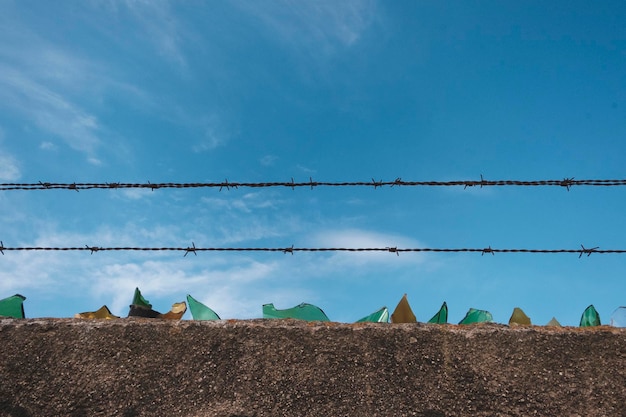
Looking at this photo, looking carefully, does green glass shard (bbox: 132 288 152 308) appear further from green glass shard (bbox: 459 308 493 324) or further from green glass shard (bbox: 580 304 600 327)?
green glass shard (bbox: 580 304 600 327)

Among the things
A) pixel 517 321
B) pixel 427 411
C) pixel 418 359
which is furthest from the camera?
pixel 517 321

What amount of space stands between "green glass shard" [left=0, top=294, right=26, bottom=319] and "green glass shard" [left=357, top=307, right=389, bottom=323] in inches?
64.8

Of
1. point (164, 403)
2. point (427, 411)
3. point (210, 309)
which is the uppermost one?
point (210, 309)

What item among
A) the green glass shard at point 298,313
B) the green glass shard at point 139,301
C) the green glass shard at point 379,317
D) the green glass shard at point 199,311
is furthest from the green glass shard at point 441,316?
the green glass shard at point 139,301

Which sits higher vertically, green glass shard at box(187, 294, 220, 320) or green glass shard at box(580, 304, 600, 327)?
green glass shard at box(187, 294, 220, 320)

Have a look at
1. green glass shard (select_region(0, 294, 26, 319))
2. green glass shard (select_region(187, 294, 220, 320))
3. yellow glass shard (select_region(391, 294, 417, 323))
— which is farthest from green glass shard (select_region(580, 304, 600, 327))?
green glass shard (select_region(0, 294, 26, 319))

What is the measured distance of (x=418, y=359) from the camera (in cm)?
216

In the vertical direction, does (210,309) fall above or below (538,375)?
above

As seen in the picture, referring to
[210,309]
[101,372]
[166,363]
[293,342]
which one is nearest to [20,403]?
[101,372]

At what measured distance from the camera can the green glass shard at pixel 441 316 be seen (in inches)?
95.2

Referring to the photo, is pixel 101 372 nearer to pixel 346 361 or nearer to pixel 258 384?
pixel 258 384

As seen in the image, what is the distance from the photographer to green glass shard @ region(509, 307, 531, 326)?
2.43 meters

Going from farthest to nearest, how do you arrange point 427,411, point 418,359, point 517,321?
point 517,321, point 418,359, point 427,411

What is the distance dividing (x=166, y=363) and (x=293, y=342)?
0.53 m
